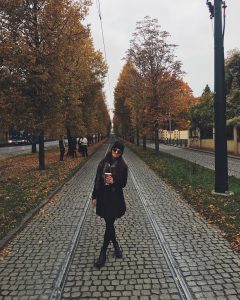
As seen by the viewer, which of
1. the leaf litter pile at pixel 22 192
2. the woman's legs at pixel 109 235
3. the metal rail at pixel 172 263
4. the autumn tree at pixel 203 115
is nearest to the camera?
the metal rail at pixel 172 263

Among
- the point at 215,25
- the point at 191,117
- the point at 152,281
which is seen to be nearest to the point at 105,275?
the point at 152,281

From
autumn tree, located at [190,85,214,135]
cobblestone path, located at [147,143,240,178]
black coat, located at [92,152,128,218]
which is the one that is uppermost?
autumn tree, located at [190,85,214,135]

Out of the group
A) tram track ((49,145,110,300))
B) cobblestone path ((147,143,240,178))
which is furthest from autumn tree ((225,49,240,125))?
tram track ((49,145,110,300))

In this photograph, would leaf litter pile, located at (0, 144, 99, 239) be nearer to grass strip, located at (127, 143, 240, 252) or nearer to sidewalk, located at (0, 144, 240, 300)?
sidewalk, located at (0, 144, 240, 300)

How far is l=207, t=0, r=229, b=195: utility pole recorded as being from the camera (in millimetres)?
10734

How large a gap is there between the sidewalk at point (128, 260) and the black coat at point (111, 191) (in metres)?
0.81

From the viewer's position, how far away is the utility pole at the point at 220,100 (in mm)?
10734

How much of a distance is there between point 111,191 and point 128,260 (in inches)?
44.7

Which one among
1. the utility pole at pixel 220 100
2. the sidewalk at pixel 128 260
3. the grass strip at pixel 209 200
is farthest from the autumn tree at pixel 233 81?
the sidewalk at pixel 128 260

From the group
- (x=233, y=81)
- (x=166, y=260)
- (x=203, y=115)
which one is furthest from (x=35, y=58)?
(x=203, y=115)

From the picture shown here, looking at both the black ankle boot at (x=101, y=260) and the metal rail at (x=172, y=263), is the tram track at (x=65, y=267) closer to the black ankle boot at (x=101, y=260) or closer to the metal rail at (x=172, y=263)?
the black ankle boot at (x=101, y=260)

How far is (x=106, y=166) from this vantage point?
19.0 ft

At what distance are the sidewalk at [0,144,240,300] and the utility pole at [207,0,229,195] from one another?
83.1 inches

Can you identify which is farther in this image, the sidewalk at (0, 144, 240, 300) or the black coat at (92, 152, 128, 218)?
the black coat at (92, 152, 128, 218)
